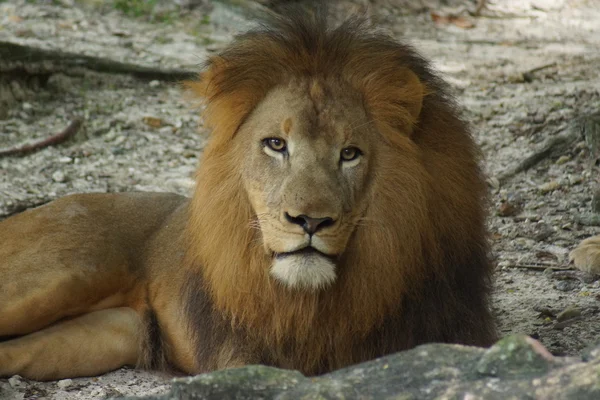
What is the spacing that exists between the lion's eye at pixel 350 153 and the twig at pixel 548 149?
300cm

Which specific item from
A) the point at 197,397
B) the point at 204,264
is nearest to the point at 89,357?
the point at 204,264

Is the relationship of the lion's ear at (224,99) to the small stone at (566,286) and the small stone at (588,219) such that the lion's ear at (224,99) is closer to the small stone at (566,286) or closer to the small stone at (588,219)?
the small stone at (566,286)

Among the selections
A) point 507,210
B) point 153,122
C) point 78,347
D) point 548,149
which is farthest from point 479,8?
point 78,347

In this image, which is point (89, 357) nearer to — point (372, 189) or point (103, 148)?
point (372, 189)

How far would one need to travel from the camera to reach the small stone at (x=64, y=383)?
414 centimetres

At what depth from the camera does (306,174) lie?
3.13 metres

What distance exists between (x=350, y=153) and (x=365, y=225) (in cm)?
25

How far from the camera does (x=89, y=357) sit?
4.29 m

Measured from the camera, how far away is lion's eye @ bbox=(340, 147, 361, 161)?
3283 mm

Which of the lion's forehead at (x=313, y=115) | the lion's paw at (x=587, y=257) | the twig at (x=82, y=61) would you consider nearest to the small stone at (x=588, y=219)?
the lion's paw at (x=587, y=257)

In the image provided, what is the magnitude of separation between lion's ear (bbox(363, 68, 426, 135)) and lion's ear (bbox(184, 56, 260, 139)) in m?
0.42

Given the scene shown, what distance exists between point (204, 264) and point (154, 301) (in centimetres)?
85

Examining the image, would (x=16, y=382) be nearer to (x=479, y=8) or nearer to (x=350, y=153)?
(x=350, y=153)

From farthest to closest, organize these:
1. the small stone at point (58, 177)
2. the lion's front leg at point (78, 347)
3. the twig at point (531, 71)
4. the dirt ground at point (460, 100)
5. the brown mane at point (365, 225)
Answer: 1. the twig at point (531, 71)
2. the small stone at point (58, 177)
3. the dirt ground at point (460, 100)
4. the lion's front leg at point (78, 347)
5. the brown mane at point (365, 225)
